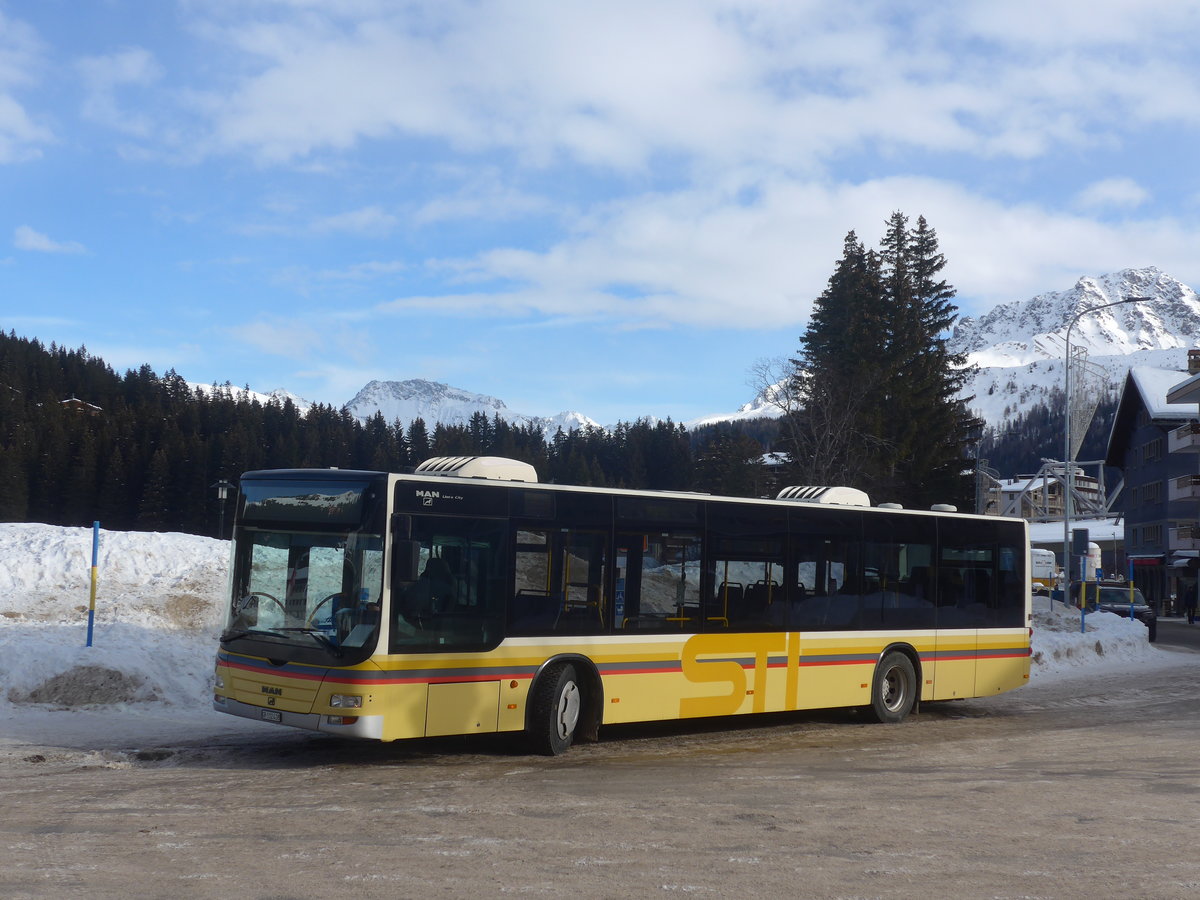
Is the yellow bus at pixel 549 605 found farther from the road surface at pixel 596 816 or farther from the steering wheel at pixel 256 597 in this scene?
the road surface at pixel 596 816

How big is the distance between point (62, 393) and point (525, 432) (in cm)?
6164

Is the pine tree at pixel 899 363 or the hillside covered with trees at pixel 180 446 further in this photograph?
the hillside covered with trees at pixel 180 446

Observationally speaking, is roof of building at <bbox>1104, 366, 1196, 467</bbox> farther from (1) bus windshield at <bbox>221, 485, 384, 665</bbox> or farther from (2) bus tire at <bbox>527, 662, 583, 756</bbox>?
(1) bus windshield at <bbox>221, 485, 384, 665</bbox>

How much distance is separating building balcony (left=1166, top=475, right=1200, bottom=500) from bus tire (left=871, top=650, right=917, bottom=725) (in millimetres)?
56269

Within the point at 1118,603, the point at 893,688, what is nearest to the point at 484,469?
the point at 893,688

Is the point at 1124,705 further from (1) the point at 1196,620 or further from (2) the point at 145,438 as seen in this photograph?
(2) the point at 145,438

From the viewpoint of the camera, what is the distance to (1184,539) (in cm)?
6931

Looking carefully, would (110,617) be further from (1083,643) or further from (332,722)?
(1083,643)

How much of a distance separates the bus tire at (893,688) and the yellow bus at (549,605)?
0.03 m

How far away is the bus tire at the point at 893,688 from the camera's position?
15000mm

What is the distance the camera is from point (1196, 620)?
65375 millimetres

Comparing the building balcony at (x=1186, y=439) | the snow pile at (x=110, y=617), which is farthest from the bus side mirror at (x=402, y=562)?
the building balcony at (x=1186, y=439)

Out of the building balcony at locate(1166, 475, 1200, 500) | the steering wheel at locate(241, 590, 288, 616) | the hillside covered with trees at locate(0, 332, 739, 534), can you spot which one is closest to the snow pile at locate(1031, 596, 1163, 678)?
the steering wheel at locate(241, 590, 288, 616)

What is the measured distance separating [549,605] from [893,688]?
5931 millimetres
